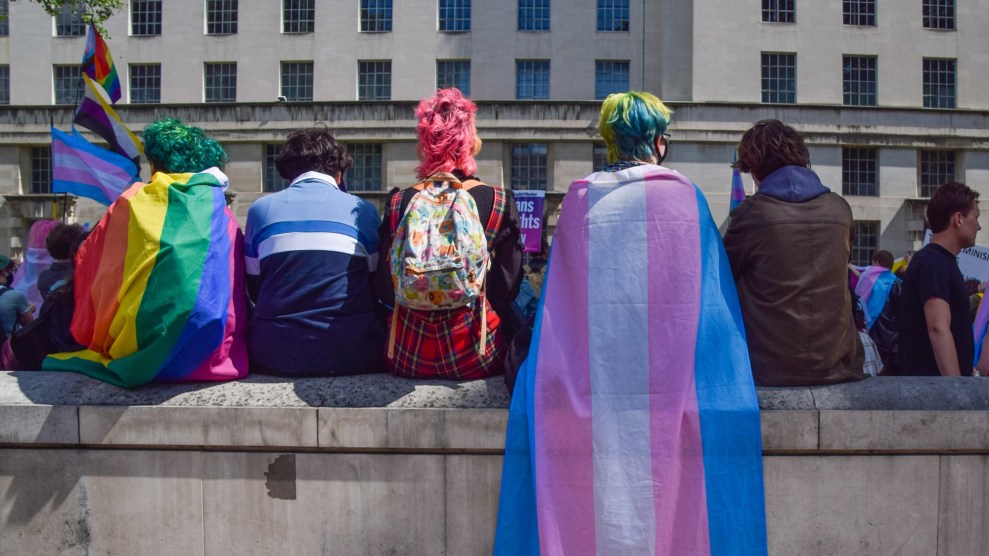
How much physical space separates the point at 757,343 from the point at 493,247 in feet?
4.34

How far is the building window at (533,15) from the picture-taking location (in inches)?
1372

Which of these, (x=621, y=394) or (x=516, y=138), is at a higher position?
(x=516, y=138)

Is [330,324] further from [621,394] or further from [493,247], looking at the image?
[621,394]

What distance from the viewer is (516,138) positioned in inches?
1291

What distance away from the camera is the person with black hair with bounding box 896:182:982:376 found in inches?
167

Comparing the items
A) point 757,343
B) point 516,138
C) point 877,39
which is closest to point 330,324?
point 757,343

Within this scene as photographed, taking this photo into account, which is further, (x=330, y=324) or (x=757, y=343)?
(x=330, y=324)

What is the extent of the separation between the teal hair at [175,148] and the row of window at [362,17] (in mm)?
31975

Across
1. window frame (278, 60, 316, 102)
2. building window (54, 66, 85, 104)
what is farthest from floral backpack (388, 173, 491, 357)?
building window (54, 66, 85, 104)

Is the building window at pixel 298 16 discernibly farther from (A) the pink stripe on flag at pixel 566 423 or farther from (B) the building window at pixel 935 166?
(A) the pink stripe on flag at pixel 566 423

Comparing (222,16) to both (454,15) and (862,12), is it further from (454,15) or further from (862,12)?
(862,12)

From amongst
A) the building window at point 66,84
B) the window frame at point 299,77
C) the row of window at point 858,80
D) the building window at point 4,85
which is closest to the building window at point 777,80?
the row of window at point 858,80

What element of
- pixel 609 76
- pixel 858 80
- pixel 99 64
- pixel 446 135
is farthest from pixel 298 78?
pixel 446 135

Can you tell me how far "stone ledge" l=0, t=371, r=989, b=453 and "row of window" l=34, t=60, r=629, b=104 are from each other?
3183cm
